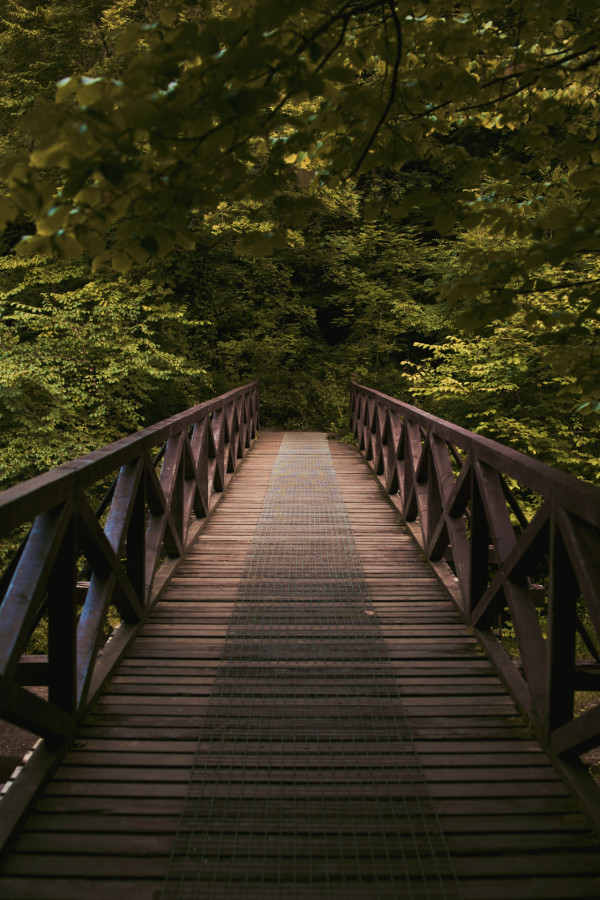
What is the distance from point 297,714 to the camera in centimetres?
227

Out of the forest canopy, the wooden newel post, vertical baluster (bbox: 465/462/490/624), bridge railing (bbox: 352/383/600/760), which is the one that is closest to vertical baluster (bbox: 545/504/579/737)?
bridge railing (bbox: 352/383/600/760)

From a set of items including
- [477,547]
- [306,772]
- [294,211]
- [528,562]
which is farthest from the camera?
[477,547]

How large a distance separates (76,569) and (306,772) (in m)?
1.02

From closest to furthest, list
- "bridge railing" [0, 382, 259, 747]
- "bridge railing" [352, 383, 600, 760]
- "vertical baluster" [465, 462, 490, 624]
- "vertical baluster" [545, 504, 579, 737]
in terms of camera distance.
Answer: "bridge railing" [0, 382, 259, 747] < "bridge railing" [352, 383, 600, 760] < "vertical baluster" [545, 504, 579, 737] < "vertical baluster" [465, 462, 490, 624]

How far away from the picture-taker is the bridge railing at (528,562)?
1826 millimetres

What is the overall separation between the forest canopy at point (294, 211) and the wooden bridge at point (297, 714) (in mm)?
927

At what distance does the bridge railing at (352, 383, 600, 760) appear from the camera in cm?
183

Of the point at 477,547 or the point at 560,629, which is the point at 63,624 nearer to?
the point at 560,629

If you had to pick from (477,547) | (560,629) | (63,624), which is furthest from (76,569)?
(477,547)

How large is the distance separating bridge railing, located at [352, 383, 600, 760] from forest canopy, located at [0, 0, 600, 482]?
0.73 meters

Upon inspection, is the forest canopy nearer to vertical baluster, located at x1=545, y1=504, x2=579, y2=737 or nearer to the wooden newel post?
the wooden newel post

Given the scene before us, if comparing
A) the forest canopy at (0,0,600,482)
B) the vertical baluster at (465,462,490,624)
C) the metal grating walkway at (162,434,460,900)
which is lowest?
the metal grating walkway at (162,434,460,900)

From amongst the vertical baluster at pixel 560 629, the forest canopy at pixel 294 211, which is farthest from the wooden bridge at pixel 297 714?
the forest canopy at pixel 294 211

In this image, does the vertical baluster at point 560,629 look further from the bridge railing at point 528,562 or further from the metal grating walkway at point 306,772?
the metal grating walkway at point 306,772
